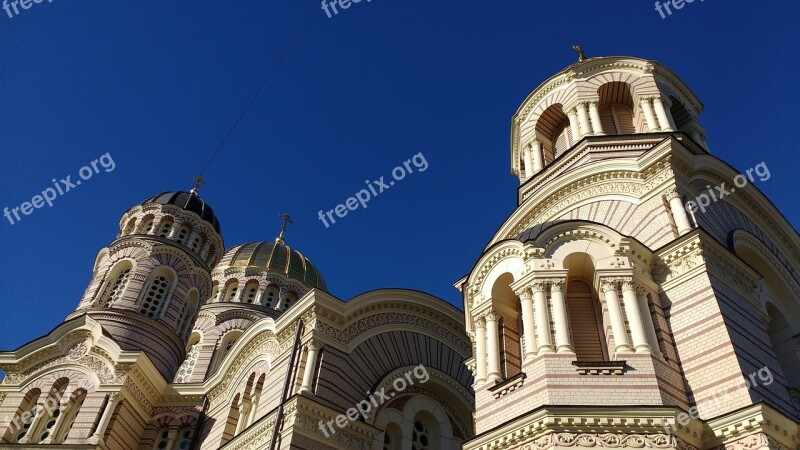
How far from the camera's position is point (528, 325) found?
34.9ft

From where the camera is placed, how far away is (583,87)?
17.1m

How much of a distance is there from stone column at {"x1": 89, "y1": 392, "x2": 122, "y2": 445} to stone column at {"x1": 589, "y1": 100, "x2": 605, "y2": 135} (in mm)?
15791

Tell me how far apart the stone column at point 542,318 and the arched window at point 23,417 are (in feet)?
52.5

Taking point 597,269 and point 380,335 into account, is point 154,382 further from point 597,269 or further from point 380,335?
point 597,269

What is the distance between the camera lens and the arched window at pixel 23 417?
18109 mm

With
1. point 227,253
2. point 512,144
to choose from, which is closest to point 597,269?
point 512,144

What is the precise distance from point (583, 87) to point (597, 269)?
25.7ft

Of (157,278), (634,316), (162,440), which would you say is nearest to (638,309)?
(634,316)

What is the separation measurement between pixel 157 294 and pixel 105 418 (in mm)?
6882

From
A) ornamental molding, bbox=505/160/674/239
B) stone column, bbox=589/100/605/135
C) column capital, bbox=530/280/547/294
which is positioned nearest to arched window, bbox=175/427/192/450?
ornamental molding, bbox=505/160/674/239

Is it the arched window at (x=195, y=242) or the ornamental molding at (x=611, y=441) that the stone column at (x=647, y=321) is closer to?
the ornamental molding at (x=611, y=441)

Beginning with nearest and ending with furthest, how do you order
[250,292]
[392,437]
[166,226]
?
[392,437] < [166,226] < [250,292]

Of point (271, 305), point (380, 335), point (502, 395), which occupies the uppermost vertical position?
point (271, 305)

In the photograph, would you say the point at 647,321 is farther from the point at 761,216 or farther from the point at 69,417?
the point at 69,417
